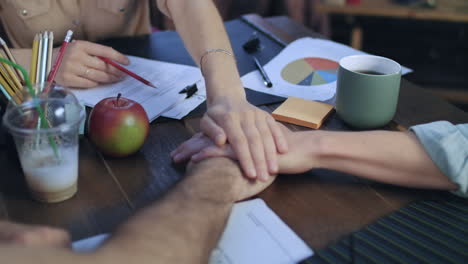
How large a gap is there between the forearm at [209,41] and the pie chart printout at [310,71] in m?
0.16

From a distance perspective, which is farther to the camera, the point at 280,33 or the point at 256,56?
the point at 280,33

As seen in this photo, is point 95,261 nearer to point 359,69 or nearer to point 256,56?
point 359,69

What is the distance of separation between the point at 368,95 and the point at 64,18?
90 cm

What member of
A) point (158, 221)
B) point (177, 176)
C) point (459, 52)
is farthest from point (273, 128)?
point (459, 52)

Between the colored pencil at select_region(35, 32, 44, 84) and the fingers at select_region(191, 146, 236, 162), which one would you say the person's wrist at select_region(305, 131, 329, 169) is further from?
the colored pencil at select_region(35, 32, 44, 84)

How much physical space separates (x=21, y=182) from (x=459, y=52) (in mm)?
2309

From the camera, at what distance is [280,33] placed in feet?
4.38

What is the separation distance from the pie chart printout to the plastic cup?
542 millimetres

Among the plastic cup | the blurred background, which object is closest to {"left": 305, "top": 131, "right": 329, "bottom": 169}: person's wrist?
the plastic cup

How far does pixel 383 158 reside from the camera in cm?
75

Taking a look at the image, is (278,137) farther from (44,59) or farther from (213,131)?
(44,59)

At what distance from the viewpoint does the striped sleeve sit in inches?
27.8

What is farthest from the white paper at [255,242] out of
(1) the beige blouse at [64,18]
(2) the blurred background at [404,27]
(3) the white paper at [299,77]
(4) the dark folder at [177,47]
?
(2) the blurred background at [404,27]

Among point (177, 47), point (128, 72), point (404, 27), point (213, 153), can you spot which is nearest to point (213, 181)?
point (213, 153)
